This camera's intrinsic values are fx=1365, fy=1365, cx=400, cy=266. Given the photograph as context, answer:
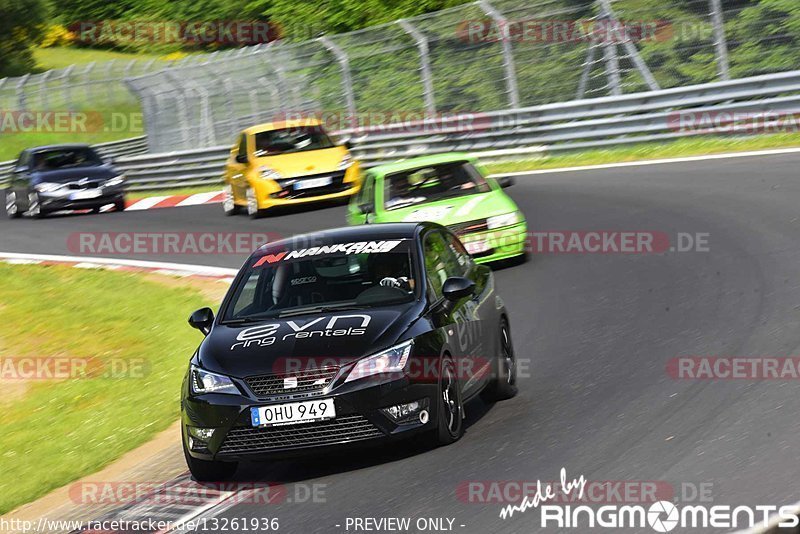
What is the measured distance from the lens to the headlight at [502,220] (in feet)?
47.4

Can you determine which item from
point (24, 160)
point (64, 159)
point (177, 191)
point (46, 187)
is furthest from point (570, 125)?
point (24, 160)

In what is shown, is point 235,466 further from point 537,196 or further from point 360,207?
point 537,196

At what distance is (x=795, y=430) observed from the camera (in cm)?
738

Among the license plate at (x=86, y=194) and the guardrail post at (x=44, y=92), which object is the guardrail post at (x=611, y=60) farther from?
the guardrail post at (x=44, y=92)

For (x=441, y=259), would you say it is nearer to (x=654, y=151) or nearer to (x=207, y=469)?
(x=207, y=469)

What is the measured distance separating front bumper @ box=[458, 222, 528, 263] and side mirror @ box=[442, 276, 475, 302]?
5703 millimetres

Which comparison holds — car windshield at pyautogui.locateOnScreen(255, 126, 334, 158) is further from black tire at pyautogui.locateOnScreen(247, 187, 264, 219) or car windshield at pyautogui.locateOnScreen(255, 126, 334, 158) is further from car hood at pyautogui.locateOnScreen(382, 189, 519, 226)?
car hood at pyautogui.locateOnScreen(382, 189, 519, 226)

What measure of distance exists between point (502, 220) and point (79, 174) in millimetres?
13192

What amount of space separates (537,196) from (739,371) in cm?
1088

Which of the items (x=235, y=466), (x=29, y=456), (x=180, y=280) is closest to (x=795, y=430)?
(x=235, y=466)

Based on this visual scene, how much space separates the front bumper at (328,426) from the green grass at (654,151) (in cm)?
1382

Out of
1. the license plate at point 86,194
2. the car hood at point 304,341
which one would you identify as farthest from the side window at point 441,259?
the license plate at point 86,194

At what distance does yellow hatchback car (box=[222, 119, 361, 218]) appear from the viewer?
2162cm

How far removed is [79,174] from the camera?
25.5 metres
